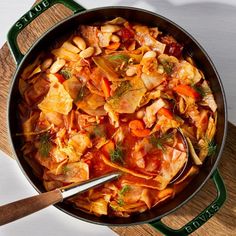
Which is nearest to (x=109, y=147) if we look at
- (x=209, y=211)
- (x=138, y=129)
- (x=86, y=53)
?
(x=138, y=129)

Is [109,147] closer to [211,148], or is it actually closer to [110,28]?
[211,148]

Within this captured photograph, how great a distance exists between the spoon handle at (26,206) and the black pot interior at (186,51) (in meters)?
0.15

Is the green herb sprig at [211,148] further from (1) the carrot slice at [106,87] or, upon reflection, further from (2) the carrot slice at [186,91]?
(1) the carrot slice at [106,87]

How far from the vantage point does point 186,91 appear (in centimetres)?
316

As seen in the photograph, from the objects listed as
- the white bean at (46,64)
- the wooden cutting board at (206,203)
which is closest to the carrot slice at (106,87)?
the white bean at (46,64)

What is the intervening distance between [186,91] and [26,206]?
3.57 feet

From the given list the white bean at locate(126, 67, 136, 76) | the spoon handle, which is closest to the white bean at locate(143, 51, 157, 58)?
the white bean at locate(126, 67, 136, 76)

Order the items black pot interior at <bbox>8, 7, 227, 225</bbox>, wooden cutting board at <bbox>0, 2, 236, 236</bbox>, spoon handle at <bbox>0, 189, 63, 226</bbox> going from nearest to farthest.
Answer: spoon handle at <bbox>0, 189, 63, 226</bbox>, black pot interior at <bbox>8, 7, 227, 225</bbox>, wooden cutting board at <bbox>0, 2, 236, 236</bbox>

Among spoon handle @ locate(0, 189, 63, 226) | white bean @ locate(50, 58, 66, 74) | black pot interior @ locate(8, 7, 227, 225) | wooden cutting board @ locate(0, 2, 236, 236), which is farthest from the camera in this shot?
wooden cutting board @ locate(0, 2, 236, 236)

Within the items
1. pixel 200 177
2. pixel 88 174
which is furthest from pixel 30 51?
pixel 200 177

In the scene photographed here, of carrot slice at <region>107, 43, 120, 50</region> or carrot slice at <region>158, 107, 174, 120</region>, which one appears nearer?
carrot slice at <region>158, 107, 174, 120</region>

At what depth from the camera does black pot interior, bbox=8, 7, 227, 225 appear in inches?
123

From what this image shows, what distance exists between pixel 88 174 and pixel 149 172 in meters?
0.35

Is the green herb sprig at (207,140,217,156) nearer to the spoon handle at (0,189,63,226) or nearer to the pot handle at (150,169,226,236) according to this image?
the pot handle at (150,169,226,236)
